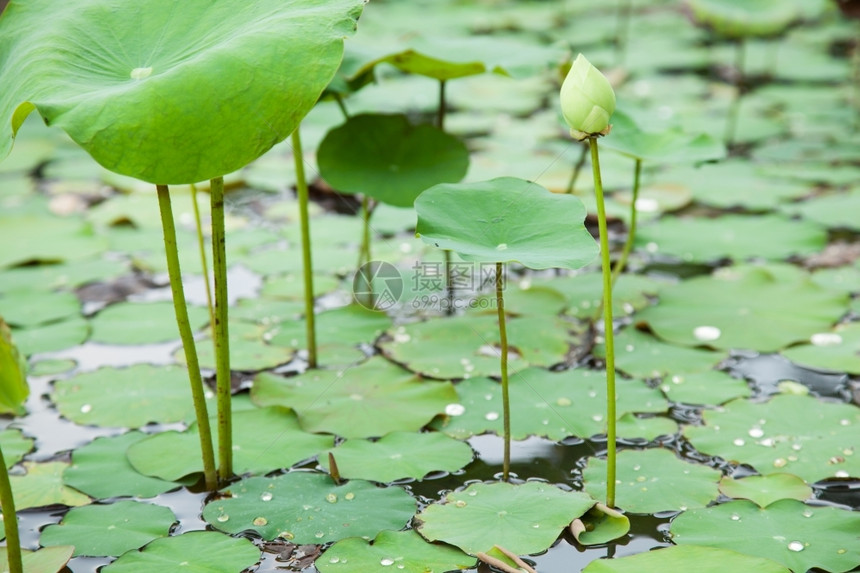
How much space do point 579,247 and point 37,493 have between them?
1.24 meters

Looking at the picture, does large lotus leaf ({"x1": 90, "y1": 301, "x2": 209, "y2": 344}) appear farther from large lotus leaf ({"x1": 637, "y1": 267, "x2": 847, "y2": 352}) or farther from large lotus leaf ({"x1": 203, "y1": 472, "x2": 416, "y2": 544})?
large lotus leaf ({"x1": 637, "y1": 267, "x2": 847, "y2": 352})

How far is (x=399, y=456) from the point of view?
185cm

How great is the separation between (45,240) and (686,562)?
2619 mm

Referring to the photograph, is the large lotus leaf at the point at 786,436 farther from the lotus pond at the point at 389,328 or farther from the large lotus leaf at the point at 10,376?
the large lotus leaf at the point at 10,376

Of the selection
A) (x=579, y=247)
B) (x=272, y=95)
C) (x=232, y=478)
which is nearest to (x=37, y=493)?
(x=232, y=478)

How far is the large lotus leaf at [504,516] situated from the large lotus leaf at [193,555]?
0.34 metres

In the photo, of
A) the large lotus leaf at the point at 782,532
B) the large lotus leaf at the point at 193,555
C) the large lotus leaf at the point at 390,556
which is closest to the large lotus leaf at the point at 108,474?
the large lotus leaf at the point at 193,555

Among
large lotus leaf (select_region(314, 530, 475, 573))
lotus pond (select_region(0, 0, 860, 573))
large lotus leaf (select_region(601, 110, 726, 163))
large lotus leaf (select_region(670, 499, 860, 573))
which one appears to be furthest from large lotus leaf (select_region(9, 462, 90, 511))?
large lotus leaf (select_region(601, 110, 726, 163))

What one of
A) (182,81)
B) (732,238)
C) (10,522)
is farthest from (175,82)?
(732,238)

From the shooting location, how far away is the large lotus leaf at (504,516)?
1.55 meters

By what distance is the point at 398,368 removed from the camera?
7.36 feet

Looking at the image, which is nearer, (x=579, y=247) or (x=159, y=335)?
(x=579, y=247)

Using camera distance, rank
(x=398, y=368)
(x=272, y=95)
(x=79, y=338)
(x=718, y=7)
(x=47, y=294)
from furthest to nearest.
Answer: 1. (x=718, y=7)
2. (x=47, y=294)
3. (x=79, y=338)
4. (x=398, y=368)
5. (x=272, y=95)

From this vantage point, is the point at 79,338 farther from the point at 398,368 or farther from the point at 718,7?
the point at 718,7
